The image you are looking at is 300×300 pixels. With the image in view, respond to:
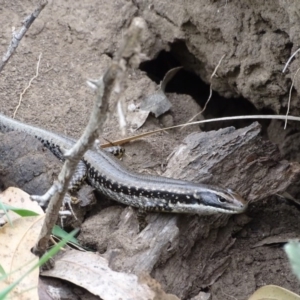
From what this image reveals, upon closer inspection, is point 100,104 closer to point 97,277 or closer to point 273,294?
point 97,277

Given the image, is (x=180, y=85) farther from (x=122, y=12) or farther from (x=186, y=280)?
(x=186, y=280)

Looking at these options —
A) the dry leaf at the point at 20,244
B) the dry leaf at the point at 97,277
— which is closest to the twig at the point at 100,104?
the dry leaf at the point at 20,244

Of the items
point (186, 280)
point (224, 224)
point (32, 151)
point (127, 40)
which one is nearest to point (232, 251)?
point (224, 224)

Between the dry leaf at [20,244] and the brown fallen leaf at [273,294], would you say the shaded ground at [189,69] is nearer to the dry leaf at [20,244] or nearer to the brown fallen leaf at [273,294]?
the brown fallen leaf at [273,294]

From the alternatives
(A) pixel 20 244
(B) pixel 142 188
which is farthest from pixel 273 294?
(A) pixel 20 244

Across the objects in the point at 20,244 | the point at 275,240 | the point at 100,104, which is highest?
the point at 100,104

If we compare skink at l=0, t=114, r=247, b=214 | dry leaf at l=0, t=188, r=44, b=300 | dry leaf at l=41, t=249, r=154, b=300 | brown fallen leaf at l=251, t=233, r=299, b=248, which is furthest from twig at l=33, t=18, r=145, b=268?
brown fallen leaf at l=251, t=233, r=299, b=248
